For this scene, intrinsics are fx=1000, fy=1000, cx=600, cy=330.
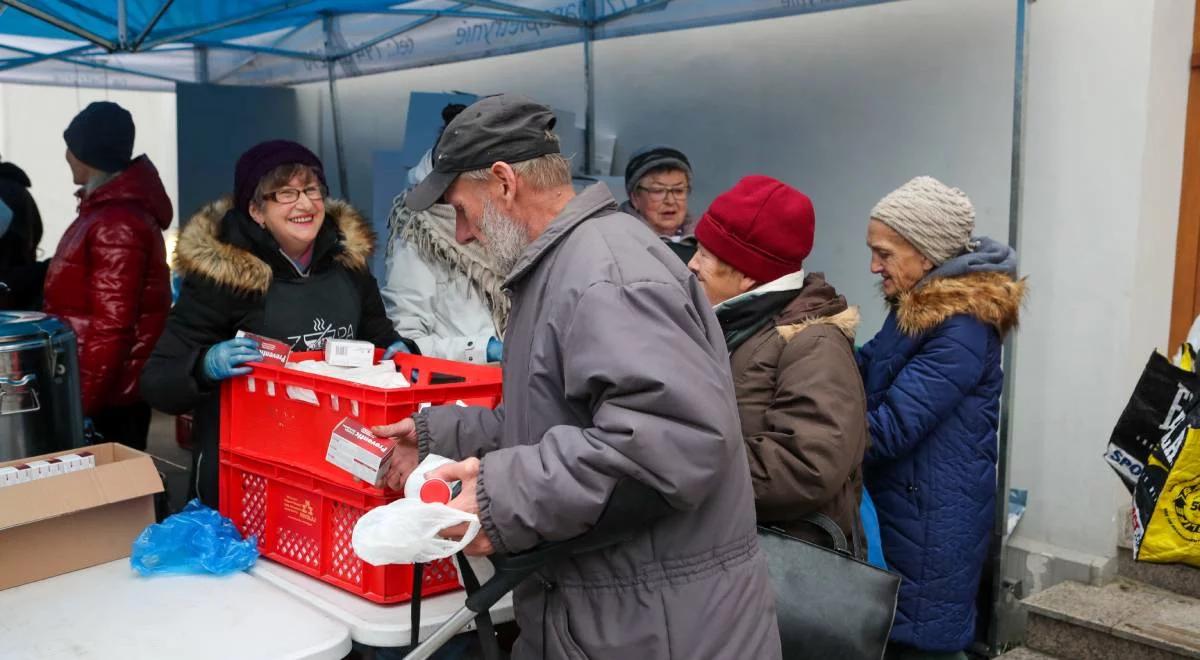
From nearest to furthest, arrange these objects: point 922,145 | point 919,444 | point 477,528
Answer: point 477,528 < point 919,444 < point 922,145

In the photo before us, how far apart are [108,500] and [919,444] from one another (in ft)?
7.28

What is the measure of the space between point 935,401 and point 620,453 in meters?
1.81

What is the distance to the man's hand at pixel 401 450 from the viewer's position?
187 cm

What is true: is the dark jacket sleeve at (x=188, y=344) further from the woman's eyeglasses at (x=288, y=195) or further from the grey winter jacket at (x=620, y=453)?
the grey winter jacket at (x=620, y=453)

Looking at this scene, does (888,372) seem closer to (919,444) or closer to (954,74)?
(919,444)

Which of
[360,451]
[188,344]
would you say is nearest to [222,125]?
[188,344]

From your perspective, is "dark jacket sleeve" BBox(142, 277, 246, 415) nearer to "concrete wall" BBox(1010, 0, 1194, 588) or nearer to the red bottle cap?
the red bottle cap

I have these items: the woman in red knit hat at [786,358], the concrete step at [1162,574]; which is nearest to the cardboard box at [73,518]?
the woman in red knit hat at [786,358]

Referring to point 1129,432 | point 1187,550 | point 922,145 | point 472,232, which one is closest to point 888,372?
point 1129,432

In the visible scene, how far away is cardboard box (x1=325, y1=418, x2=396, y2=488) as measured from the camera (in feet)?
6.19

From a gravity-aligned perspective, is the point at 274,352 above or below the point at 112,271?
below

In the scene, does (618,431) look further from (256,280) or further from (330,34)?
(330,34)

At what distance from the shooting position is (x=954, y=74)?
152 inches

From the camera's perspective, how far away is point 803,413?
2.13 meters
